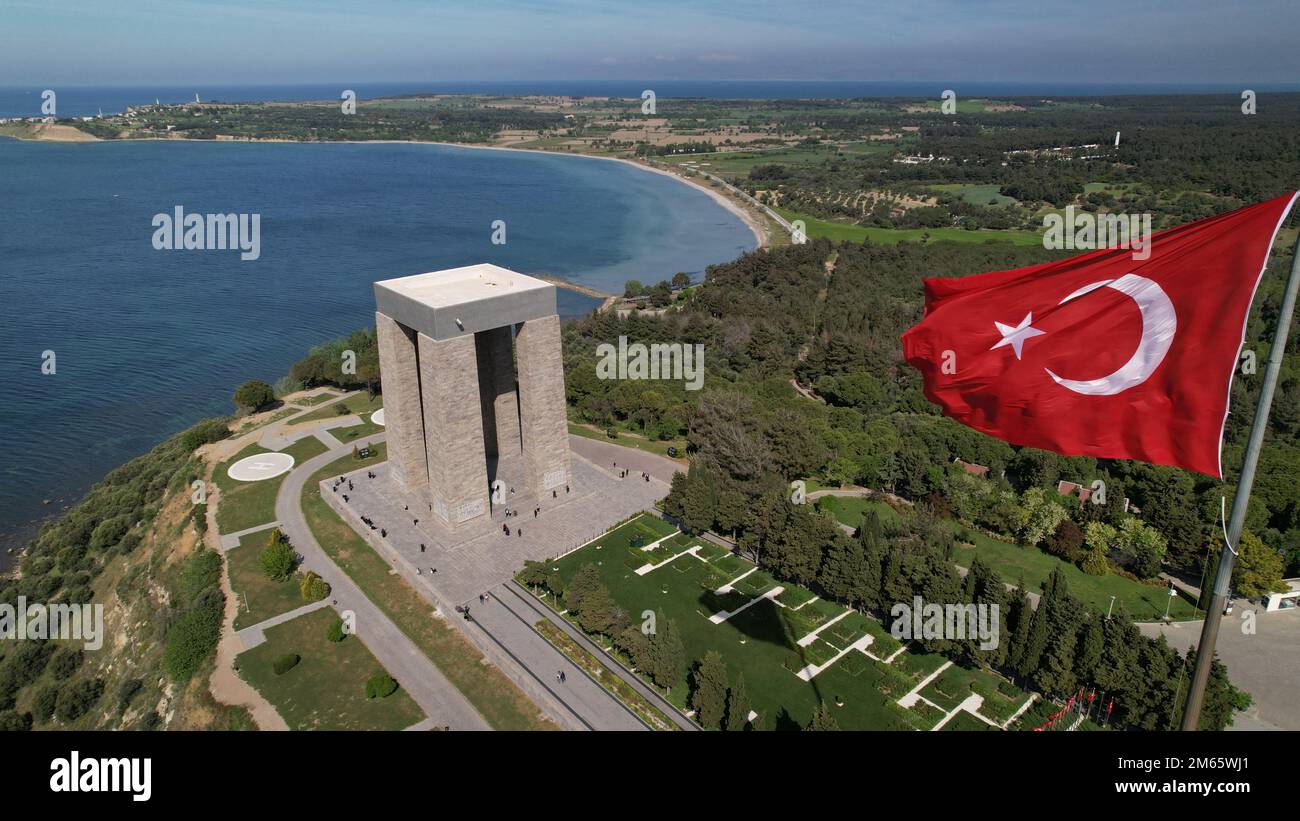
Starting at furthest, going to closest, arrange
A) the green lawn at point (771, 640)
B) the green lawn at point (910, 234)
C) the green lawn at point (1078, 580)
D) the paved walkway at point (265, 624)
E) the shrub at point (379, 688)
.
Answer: the green lawn at point (910, 234) < the green lawn at point (1078, 580) < the paved walkway at point (265, 624) < the shrub at point (379, 688) < the green lawn at point (771, 640)

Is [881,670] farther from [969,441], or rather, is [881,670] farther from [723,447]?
[969,441]

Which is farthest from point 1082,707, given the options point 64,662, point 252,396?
point 252,396

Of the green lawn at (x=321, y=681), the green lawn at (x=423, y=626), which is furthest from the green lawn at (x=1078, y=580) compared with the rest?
the green lawn at (x=321, y=681)

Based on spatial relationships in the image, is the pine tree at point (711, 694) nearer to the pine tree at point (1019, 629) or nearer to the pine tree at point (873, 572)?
→ the pine tree at point (873, 572)

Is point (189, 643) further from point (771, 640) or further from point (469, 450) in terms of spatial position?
point (771, 640)
